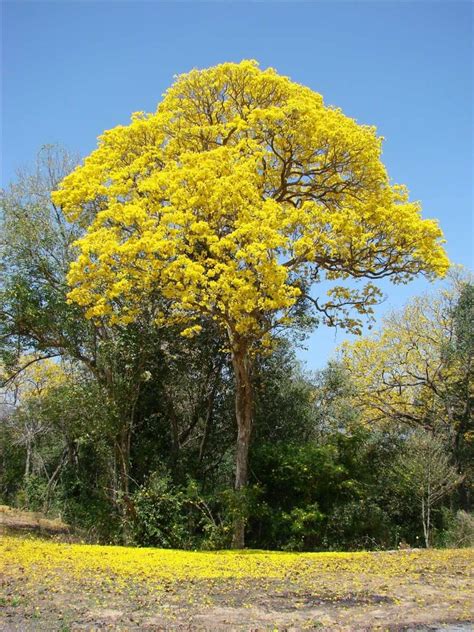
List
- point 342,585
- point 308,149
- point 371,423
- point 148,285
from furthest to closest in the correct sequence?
point 371,423
point 308,149
point 148,285
point 342,585

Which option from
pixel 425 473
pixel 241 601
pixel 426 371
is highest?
pixel 426 371

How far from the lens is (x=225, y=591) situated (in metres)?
7.25

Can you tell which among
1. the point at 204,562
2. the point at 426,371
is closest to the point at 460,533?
the point at 426,371

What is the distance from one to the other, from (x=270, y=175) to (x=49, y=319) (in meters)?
6.11

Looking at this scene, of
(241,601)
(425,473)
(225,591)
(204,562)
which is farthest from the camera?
(425,473)

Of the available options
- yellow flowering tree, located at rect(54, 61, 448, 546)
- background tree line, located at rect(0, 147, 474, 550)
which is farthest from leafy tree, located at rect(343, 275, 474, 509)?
yellow flowering tree, located at rect(54, 61, 448, 546)

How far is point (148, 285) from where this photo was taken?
11891mm

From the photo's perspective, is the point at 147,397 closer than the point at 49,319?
No

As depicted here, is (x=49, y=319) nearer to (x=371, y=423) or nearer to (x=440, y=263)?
(x=440, y=263)

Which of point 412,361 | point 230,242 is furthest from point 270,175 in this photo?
point 412,361

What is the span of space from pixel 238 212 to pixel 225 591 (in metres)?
6.80

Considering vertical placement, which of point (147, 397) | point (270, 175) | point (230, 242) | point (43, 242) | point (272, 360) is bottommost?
point (147, 397)

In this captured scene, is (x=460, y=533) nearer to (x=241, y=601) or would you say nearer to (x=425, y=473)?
(x=425, y=473)

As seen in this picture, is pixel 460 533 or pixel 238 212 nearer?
pixel 238 212
